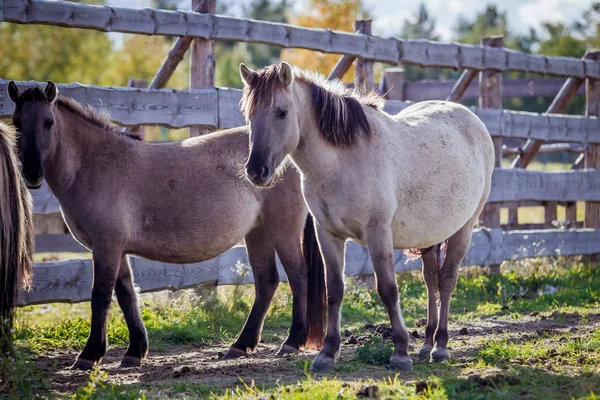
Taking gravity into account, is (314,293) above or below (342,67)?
below

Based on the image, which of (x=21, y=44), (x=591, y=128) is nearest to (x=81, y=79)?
(x=21, y=44)

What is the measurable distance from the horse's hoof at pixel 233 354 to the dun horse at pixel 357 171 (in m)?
0.89

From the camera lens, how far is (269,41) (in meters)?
7.36

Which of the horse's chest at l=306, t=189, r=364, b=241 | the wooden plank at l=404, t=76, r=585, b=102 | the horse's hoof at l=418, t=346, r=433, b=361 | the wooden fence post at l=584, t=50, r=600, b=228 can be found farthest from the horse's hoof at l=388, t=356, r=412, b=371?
the wooden plank at l=404, t=76, r=585, b=102

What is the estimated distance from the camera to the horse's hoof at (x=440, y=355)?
521cm

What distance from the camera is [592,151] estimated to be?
10305mm

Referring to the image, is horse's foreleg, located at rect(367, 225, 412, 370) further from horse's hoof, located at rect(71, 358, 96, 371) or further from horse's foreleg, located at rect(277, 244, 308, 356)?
horse's hoof, located at rect(71, 358, 96, 371)

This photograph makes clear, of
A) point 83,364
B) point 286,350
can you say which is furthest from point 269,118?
point 83,364

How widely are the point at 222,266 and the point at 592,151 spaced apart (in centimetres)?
599

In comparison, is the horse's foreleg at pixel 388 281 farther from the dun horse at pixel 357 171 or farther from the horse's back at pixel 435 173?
the horse's back at pixel 435 173

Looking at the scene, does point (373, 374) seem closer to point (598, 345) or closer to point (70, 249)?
point (598, 345)

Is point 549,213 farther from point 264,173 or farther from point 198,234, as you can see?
point 264,173

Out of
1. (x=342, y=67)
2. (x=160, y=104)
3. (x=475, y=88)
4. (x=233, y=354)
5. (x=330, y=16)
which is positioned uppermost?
(x=330, y=16)

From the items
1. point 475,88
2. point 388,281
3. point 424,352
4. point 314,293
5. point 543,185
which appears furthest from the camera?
point 475,88
